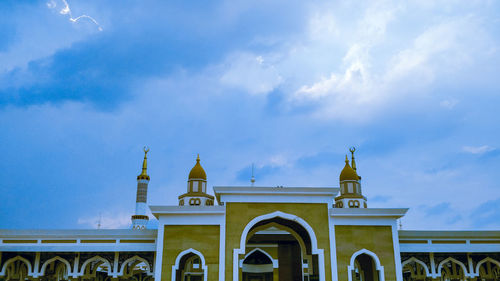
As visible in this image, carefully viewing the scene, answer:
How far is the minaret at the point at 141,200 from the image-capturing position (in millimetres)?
32031

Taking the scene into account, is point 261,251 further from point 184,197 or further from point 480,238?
point 480,238

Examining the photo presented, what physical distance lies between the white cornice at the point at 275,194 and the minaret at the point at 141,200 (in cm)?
1735

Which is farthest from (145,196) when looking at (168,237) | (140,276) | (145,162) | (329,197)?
(329,197)

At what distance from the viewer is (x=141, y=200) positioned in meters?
32.4

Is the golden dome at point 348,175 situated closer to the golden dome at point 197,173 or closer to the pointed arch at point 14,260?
the golden dome at point 197,173

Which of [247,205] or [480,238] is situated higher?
[247,205]

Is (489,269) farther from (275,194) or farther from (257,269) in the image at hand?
(257,269)

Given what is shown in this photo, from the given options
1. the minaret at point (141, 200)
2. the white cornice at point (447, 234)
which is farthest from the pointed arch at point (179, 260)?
the minaret at point (141, 200)

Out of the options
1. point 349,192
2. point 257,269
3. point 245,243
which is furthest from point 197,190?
point 257,269

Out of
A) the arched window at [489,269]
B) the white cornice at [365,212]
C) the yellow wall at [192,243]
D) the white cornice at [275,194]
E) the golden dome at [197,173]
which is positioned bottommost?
the arched window at [489,269]

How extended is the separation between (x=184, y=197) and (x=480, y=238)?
14.7 meters

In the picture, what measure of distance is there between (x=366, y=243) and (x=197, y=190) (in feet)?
32.0

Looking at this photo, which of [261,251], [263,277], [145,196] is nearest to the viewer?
[261,251]

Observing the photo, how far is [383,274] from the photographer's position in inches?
633
